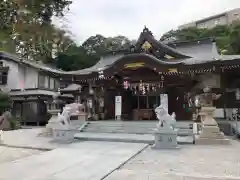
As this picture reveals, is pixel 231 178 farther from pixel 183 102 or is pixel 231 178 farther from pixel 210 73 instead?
pixel 183 102

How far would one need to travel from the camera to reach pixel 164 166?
5.68 meters

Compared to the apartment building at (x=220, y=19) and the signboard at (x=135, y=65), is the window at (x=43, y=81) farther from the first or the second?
the apartment building at (x=220, y=19)

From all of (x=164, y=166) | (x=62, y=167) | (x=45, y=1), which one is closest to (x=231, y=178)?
(x=164, y=166)

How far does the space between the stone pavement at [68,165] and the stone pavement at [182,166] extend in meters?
0.37

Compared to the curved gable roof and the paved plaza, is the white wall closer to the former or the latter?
the curved gable roof

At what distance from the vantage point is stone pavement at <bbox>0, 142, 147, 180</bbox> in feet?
15.9

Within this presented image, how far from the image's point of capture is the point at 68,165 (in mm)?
5746

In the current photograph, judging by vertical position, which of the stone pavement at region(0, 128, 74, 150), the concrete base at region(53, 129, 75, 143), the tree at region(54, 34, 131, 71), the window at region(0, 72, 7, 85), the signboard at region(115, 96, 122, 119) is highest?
the tree at region(54, 34, 131, 71)

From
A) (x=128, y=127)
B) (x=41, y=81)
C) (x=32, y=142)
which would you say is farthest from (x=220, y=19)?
(x=32, y=142)

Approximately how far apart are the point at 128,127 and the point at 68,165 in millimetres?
6786

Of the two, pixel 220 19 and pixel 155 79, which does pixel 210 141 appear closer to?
pixel 155 79

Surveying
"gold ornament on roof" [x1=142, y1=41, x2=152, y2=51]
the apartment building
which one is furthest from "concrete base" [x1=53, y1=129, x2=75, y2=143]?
the apartment building

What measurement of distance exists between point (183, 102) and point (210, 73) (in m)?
2.75

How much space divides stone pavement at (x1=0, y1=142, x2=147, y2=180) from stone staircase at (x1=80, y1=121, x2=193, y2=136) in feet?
13.2
